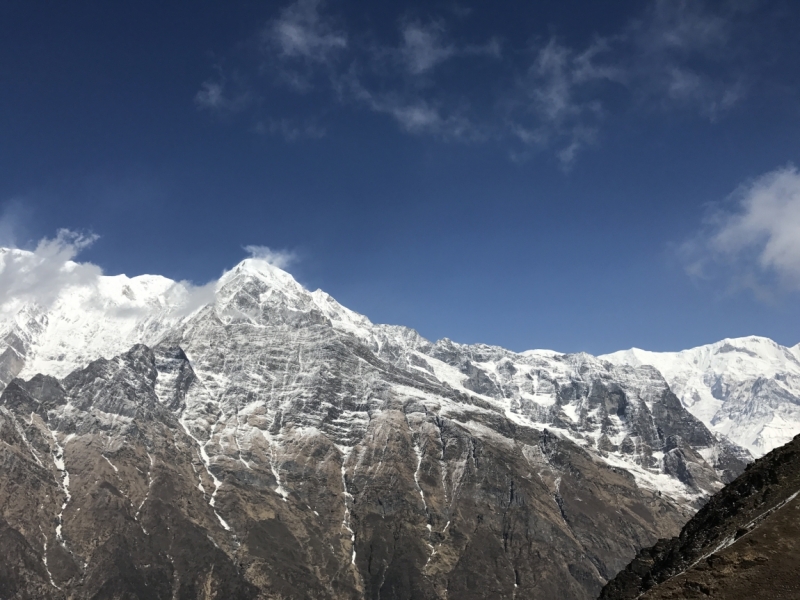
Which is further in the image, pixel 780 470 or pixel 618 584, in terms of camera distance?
pixel 618 584

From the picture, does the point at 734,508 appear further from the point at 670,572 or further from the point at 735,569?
the point at 735,569

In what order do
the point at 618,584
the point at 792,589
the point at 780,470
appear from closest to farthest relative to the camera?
the point at 792,589, the point at 780,470, the point at 618,584

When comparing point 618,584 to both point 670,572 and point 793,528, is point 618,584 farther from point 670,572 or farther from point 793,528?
point 793,528

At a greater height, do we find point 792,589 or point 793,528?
point 793,528

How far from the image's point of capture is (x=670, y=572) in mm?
116812

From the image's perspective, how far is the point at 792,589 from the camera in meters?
73.6

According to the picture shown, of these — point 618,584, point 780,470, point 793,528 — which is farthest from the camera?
point 618,584

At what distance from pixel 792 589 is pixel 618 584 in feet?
216

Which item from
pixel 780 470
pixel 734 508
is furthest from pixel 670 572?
pixel 780 470

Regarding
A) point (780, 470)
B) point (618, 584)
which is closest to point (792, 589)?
point (780, 470)

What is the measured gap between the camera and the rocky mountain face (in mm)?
75438

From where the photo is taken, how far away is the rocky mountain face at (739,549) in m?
75.4

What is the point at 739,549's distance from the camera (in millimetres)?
80312

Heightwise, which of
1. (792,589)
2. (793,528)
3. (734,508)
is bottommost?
(792,589)
